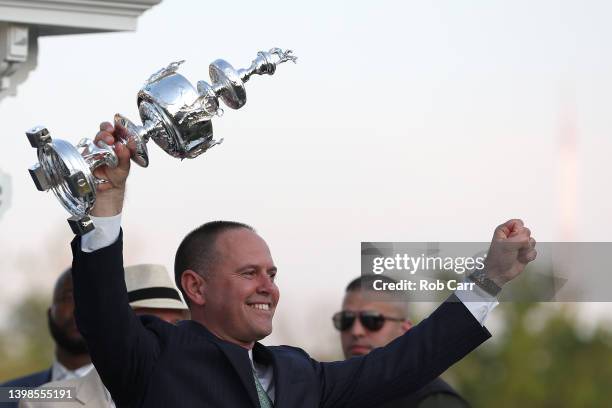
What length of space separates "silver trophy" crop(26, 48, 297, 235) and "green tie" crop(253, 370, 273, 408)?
0.90 m

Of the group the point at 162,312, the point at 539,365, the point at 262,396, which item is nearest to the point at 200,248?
the point at 262,396

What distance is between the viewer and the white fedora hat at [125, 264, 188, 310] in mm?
7133

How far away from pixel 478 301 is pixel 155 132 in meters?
1.42

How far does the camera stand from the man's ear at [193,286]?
5.33m

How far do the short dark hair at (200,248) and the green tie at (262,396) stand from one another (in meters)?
0.47

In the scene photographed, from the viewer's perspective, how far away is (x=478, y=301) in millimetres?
5293

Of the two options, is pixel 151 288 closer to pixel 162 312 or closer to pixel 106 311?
pixel 162 312

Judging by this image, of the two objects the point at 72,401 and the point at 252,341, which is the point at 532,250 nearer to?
the point at 252,341

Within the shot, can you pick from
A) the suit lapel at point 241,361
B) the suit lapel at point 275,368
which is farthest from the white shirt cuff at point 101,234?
the suit lapel at point 275,368

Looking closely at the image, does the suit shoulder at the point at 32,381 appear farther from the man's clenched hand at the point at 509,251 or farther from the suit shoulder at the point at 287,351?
the man's clenched hand at the point at 509,251

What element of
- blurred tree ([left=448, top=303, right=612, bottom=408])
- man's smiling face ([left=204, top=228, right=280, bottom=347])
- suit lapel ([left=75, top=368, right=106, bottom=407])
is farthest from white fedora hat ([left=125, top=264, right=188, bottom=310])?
blurred tree ([left=448, top=303, right=612, bottom=408])

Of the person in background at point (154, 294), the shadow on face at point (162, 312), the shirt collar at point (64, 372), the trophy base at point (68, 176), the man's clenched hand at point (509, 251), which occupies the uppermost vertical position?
the trophy base at point (68, 176)

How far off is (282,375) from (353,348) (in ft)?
9.35

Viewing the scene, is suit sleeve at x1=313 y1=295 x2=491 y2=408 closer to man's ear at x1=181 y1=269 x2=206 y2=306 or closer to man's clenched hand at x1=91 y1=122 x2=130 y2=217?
man's ear at x1=181 y1=269 x2=206 y2=306
